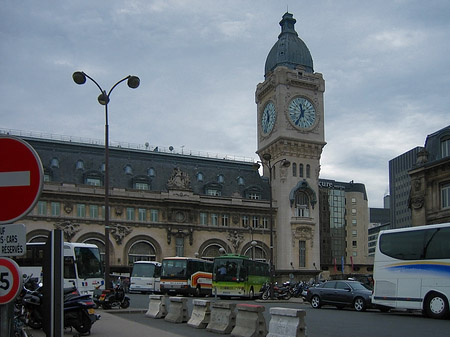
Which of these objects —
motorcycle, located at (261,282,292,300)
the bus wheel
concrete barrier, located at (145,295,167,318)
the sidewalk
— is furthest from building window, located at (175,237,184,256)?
the sidewalk

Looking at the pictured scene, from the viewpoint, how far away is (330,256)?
3962 inches

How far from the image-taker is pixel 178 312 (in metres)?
19.2

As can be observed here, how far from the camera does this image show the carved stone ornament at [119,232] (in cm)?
6338

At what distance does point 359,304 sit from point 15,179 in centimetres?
2214

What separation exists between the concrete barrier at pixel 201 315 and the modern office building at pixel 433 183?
24.7 metres

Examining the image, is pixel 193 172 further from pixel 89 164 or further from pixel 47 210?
pixel 47 210

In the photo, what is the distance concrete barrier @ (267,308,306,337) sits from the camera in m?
12.6

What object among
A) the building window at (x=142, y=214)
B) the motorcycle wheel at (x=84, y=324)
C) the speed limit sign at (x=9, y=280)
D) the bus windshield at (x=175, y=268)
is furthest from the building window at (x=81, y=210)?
the speed limit sign at (x=9, y=280)

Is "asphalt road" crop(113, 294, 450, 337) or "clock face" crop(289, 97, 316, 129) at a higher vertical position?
"clock face" crop(289, 97, 316, 129)

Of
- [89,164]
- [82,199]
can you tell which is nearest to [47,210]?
[82,199]

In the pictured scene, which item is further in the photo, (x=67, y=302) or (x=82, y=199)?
(x=82, y=199)

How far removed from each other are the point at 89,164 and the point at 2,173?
63.4m

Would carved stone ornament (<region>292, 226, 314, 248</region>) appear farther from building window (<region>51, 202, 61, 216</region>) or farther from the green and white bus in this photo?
the green and white bus

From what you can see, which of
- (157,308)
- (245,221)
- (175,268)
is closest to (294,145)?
(245,221)
